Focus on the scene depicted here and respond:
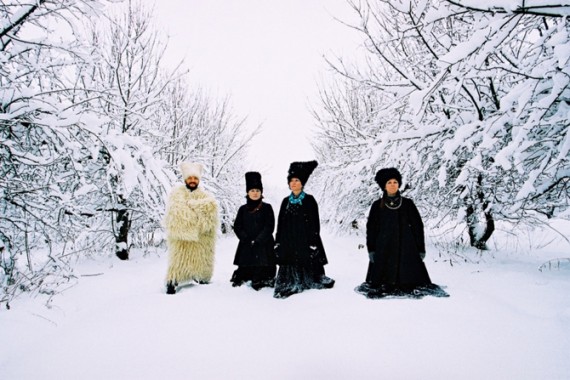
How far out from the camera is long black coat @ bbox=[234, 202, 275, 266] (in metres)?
4.16

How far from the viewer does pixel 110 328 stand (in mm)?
2600

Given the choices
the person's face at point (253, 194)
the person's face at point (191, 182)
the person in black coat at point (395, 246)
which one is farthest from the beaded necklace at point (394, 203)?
the person's face at point (191, 182)

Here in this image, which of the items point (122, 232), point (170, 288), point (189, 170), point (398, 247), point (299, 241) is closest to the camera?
point (398, 247)

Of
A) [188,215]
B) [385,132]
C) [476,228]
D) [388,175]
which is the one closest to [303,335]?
[388,175]

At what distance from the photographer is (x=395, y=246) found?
3.48 meters

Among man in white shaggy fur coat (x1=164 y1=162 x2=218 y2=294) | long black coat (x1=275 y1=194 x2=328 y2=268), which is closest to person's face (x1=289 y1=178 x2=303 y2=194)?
long black coat (x1=275 y1=194 x2=328 y2=268)

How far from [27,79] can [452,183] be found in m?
6.00

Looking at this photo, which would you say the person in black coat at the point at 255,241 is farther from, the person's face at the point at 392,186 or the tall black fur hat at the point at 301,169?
the person's face at the point at 392,186

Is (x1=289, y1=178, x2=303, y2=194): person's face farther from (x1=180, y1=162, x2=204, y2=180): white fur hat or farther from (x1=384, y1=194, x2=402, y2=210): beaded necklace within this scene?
(x1=180, y1=162, x2=204, y2=180): white fur hat

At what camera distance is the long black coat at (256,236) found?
→ 13.7 feet

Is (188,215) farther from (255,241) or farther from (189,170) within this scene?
(255,241)

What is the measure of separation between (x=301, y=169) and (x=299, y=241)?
92 cm

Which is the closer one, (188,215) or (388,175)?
(388,175)

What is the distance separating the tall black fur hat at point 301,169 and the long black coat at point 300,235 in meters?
0.28
